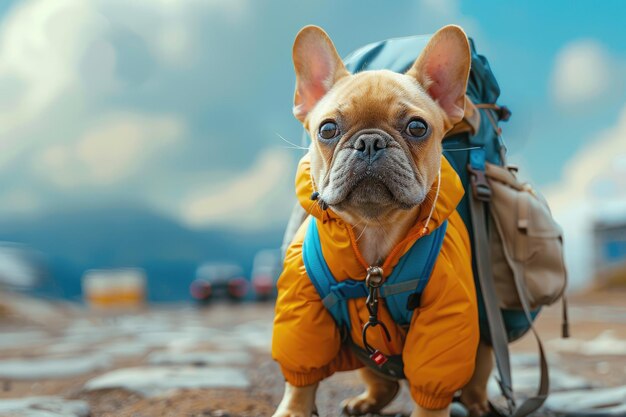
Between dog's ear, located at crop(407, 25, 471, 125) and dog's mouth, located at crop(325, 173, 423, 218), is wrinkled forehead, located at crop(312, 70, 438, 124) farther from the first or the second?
dog's mouth, located at crop(325, 173, 423, 218)

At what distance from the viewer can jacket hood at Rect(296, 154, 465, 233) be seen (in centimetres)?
226

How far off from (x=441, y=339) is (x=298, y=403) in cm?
60

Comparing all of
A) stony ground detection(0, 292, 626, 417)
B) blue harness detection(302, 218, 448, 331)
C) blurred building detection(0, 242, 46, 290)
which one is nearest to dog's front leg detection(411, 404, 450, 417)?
blue harness detection(302, 218, 448, 331)

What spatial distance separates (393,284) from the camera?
7.36 ft

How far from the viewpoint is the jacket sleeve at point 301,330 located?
2369 millimetres

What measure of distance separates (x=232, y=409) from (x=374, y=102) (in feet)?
4.78

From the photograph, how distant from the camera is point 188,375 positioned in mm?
3660

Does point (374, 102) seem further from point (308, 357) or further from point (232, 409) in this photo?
point (232, 409)

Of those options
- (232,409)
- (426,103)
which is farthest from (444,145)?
(232,409)

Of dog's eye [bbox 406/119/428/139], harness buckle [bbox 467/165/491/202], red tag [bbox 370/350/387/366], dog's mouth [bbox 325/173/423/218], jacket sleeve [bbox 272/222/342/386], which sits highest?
dog's eye [bbox 406/119/428/139]

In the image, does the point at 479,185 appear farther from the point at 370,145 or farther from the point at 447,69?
the point at 370,145

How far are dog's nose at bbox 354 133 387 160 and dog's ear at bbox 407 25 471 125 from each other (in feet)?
1.41

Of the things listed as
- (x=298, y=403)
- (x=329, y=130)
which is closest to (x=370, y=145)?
(x=329, y=130)

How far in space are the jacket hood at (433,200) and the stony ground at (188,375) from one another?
99 cm
